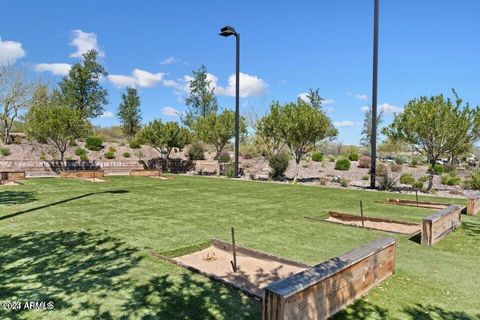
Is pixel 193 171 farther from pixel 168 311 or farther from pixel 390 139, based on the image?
pixel 168 311

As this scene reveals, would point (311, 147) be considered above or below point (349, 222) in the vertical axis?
above

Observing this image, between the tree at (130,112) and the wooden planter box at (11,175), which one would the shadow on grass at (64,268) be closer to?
the wooden planter box at (11,175)

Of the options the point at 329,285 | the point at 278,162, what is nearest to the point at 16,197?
the point at 329,285

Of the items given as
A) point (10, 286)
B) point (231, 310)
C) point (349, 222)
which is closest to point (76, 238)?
point (10, 286)

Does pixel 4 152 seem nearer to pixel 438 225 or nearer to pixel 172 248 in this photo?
pixel 172 248

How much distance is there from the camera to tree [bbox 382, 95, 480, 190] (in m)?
12.8

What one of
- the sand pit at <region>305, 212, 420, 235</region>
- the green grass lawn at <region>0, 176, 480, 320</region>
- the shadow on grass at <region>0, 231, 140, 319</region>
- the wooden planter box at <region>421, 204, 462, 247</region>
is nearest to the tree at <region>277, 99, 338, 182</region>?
the green grass lawn at <region>0, 176, 480, 320</region>

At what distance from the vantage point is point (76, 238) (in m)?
5.61

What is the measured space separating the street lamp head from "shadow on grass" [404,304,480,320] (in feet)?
55.5

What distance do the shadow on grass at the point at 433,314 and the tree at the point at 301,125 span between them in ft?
46.0

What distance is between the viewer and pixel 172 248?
5.23m

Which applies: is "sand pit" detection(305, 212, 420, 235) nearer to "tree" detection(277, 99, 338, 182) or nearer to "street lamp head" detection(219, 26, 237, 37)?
"tree" detection(277, 99, 338, 182)

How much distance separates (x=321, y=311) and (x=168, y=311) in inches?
56.3

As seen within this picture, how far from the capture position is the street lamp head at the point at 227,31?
17.8 meters
